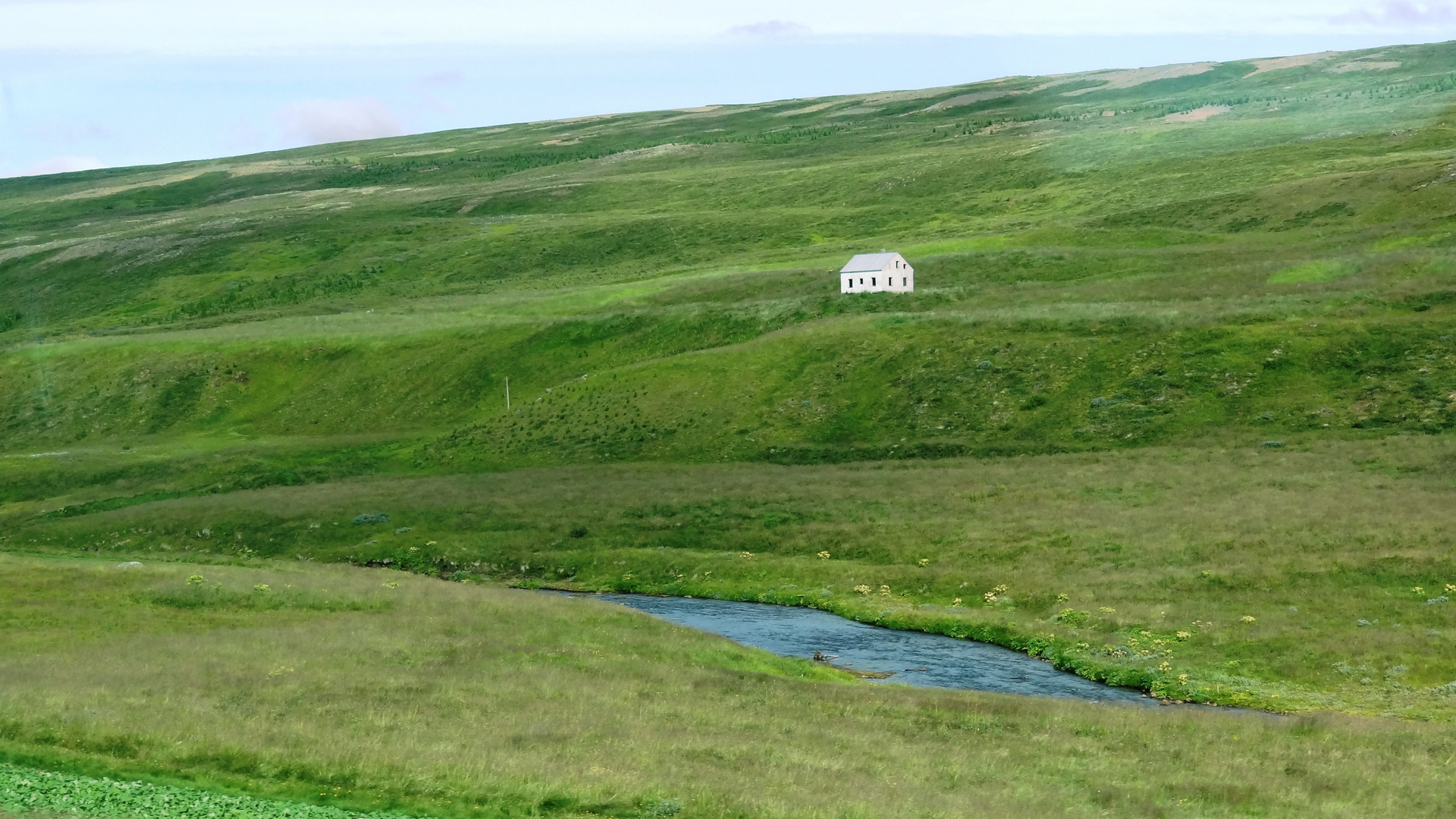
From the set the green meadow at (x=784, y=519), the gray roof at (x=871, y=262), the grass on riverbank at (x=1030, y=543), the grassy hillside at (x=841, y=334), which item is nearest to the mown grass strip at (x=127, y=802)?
the green meadow at (x=784, y=519)

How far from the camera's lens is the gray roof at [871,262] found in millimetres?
109188

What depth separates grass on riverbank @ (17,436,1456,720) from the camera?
4122cm

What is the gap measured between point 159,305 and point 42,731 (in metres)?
161

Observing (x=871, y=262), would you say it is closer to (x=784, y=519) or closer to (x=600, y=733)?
(x=784, y=519)

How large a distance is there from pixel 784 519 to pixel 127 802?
146 ft

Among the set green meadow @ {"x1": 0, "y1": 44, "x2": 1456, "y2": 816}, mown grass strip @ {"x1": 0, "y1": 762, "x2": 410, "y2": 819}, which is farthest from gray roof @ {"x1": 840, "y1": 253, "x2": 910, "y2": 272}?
mown grass strip @ {"x1": 0, "y1": 762, "x2": 410, "y2": 819}

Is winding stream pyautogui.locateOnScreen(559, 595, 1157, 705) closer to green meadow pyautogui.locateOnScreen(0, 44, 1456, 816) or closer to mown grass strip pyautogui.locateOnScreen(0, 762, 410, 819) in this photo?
green meadow pyautogui.locateOnScreen(0, 44, 1456, 816)

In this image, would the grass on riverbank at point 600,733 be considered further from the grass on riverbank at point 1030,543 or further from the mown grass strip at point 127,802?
the grass on riverbank at point 1030,543

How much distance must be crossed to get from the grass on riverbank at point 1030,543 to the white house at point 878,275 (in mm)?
38701

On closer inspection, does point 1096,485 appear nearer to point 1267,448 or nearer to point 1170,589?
point 1267,448

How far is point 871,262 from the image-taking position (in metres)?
110

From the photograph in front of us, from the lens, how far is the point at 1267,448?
65250mm

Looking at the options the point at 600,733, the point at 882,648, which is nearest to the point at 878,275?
the point at 882,648

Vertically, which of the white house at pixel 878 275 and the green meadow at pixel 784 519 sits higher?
the white house at pixel 878 275
